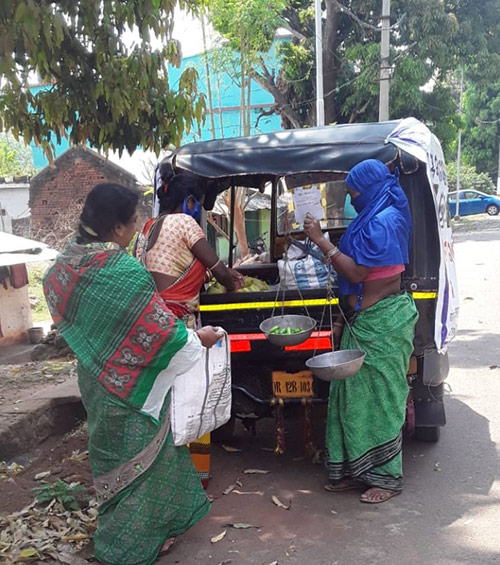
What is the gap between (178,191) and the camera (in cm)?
425

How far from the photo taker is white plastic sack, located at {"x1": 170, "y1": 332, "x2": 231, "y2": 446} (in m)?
3.34

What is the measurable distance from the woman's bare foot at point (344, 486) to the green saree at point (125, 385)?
117cm

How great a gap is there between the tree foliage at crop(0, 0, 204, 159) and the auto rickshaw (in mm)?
501

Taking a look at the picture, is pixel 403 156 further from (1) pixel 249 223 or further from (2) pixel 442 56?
(2) pixel 442 56

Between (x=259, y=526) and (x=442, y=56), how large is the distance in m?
17.5

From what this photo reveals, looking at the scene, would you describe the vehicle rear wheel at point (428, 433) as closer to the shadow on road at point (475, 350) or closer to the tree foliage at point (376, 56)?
the shadow on road at point (475, 350)

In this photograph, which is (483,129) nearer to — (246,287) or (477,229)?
(477,229)

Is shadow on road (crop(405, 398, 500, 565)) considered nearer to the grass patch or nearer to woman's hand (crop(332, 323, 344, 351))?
woman's hand (crop(332, 323, 344, 351))

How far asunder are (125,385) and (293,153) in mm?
2021

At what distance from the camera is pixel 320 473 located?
177 inches

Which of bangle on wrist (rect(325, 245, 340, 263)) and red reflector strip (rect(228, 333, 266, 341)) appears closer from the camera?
bangle on wrist (rect(325, 245, 340, 263))

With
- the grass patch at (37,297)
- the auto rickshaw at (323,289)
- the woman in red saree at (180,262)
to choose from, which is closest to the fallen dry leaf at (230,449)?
the auto rickshaw at (323,289)

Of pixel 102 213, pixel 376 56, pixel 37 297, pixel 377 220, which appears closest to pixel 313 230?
pixel 377 220

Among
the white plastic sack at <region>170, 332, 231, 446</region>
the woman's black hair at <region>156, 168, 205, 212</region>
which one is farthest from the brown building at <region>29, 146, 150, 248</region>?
the white plastic sack at <region>170, 332, 231, 446</region>
